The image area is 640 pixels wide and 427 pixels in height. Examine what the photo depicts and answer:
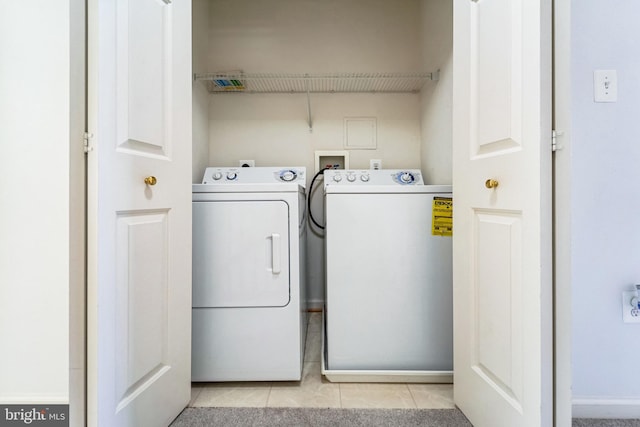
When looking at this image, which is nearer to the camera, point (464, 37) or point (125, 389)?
point (125, 389)

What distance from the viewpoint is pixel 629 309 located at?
1058 mm

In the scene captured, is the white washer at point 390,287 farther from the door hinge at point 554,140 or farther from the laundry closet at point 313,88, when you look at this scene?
the laundry closet at point 313,88

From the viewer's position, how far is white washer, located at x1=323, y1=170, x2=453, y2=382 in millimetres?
1320

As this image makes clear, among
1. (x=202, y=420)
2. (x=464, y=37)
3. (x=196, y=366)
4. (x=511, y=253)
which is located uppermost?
(x=464, y=37)

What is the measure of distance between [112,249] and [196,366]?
757mm

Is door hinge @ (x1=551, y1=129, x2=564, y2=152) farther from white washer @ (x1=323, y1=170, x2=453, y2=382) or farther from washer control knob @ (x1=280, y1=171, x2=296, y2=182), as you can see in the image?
washer control knob @ (x1=280, y1=171, x2=296, y2=182)

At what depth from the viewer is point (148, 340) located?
0.95 m

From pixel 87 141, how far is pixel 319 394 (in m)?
1.26

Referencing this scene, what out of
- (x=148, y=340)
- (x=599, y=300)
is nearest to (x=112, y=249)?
(x=148, y=340)

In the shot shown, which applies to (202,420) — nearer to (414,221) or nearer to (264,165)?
(414,221)

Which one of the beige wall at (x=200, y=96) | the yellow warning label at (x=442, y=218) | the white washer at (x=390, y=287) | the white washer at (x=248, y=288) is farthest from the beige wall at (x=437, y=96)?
the beige wall at (x=200, y=96)

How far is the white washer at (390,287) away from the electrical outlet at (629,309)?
1.93 ft

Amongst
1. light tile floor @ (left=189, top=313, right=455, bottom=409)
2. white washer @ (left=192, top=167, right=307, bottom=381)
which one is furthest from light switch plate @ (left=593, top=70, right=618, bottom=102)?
light tile floor @ (left=189, top=313, right=455, bottom=409)

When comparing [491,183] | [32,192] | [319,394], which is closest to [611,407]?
[491,183]
